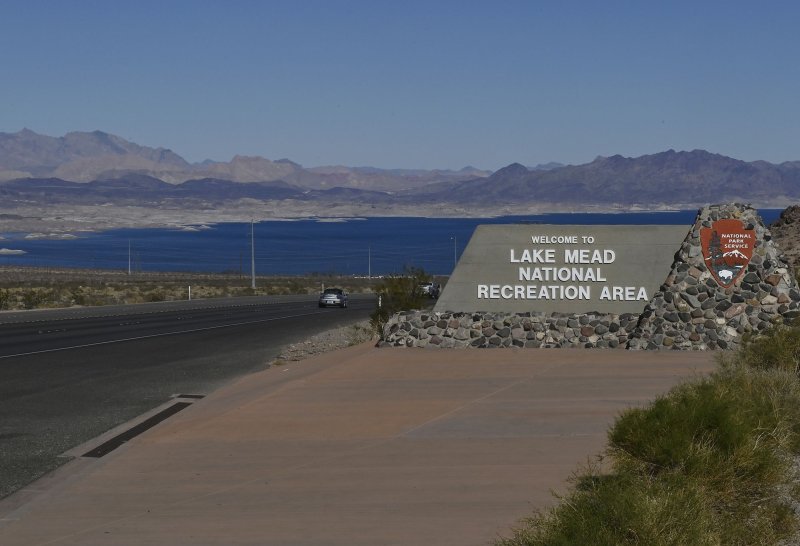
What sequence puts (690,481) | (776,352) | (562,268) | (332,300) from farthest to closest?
(332,300) < (562,268) < (776,352) < (690,481)

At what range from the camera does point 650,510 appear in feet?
27.0

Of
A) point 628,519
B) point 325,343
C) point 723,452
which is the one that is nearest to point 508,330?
point 325,343

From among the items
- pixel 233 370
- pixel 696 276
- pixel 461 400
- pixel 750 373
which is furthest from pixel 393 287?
→ pixel 750 373

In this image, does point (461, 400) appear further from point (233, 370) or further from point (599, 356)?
point (233, 370)

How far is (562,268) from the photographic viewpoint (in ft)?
80.4

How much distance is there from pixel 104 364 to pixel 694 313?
44.7 ft

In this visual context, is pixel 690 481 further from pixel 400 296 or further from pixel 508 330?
pixel 400 296

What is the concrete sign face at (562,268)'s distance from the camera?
24.1m

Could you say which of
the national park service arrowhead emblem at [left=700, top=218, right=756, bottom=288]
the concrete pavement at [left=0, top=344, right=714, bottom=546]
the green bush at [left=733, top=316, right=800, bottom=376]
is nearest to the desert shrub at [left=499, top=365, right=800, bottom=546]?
the concrete pavement at [left=0, top=344, right=714, bottom=546]

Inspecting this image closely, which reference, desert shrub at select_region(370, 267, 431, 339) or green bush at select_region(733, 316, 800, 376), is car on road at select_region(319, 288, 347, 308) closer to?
desert shrub at select_region(370, 267, 431, 339)

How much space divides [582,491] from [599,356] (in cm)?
1223

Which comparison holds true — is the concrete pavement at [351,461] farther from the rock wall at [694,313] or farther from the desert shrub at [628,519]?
the rock wall at [694,313]

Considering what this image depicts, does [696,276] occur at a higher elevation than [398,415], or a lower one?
higher

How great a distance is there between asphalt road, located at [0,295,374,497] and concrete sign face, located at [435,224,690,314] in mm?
5584
